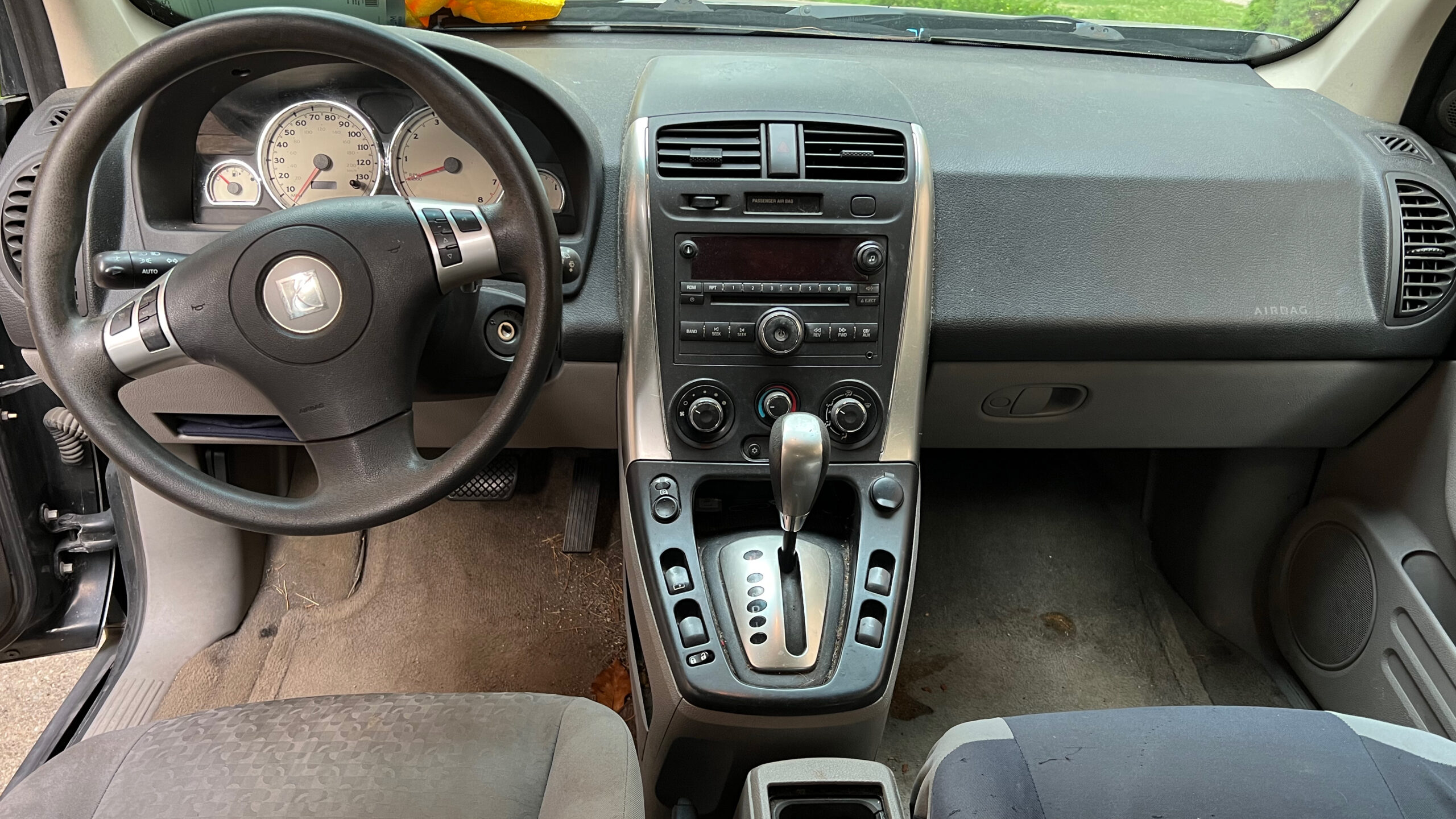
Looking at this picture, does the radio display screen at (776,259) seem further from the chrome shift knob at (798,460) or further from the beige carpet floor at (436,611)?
the beige carpet floor at (436,611)

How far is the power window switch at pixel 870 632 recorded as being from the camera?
1142 millimetres

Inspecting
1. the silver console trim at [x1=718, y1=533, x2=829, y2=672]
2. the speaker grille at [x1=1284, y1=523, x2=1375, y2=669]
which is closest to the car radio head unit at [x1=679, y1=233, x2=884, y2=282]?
the silver console trim at [x1=718, y1=533, x2=829, y2=672]

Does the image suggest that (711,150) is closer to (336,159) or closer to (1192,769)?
(336,159)

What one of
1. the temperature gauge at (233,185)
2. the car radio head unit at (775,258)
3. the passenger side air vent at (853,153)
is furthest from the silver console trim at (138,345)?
the passenger side air vent at (853,153)

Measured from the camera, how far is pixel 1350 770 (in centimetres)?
84

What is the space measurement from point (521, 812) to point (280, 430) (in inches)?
32.0

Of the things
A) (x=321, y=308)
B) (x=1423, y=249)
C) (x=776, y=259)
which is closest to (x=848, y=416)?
(x=776, y=259)

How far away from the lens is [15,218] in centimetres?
121

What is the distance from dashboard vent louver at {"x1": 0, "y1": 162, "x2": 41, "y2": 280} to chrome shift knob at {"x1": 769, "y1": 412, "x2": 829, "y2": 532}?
106 cm

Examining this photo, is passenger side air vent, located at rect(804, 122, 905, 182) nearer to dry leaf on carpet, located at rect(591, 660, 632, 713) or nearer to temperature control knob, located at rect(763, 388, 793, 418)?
temperature control knob, located at rect(763, 388, 793, 418)

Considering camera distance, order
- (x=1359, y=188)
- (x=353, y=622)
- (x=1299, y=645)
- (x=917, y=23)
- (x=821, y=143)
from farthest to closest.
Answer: (x=353, y=622) < (x=1299, y=645) < (x=917, y=23) < (x=1359, y=188) < (x=821, y=143)

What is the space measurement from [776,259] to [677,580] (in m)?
0.46

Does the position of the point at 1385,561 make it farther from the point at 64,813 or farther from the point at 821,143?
the point at 64,813

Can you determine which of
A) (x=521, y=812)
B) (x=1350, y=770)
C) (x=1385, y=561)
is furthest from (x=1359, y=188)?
(x=521, y=812)
